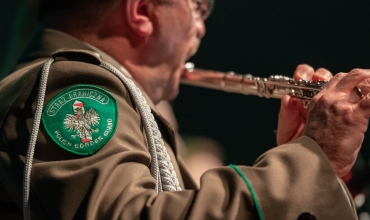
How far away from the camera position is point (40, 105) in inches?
47.5

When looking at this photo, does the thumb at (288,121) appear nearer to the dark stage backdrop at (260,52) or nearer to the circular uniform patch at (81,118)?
the circular uniform patch at (81,118)

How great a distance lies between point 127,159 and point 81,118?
0.37 ft

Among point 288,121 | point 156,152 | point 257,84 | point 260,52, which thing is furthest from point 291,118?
point 260,52

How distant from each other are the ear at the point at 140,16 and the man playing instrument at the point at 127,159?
352 mm

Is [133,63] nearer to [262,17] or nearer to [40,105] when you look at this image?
[40,105]

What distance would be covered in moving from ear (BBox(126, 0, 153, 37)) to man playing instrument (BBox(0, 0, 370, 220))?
1.16 feet

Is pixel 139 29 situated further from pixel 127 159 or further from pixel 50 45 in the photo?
pixel 127 159

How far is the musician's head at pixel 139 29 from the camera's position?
161 centimetres

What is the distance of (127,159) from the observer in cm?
117

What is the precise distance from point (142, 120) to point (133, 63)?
1.37 feet

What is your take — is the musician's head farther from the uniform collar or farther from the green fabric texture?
the green fabric texture

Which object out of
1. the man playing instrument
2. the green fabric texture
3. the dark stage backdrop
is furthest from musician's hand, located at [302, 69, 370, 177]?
the dark stage backdrop

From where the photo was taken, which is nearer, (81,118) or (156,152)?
(81,118)

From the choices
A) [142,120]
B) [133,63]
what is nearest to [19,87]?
[142,120]
